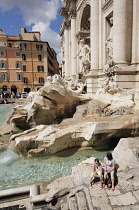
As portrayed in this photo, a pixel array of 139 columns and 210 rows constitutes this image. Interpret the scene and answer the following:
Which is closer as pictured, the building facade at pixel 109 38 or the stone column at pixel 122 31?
the stone column at pixel 122 31

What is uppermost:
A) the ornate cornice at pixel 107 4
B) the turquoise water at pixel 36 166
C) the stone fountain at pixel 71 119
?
the ornate cornice at pixel 107 4

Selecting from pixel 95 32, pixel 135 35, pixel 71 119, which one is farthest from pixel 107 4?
pixel 71 119

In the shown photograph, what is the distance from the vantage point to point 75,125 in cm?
500

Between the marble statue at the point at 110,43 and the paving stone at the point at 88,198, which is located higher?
the marble statue at the point at 110,43

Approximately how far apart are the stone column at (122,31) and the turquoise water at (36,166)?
19.7 ft

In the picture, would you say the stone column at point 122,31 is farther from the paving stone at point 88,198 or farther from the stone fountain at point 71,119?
the paving stone at point 88,198

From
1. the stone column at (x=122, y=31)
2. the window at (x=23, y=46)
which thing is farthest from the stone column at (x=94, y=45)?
the window at (x=23, y=46)

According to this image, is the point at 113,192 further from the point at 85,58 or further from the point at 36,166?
the point at 85,58

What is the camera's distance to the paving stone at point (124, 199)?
229 cm

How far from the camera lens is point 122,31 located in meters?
8.34

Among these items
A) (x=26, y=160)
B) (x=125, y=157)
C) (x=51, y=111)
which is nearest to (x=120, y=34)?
(x=51, y=111)

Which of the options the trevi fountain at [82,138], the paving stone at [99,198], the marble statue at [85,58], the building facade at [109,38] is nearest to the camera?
the paving stone at [99,198]

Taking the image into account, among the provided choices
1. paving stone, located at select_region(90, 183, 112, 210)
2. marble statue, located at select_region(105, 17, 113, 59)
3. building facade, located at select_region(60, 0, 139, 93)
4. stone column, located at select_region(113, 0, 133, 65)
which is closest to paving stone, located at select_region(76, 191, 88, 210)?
paving stone, located at select_region(90, 183, 112, 210)

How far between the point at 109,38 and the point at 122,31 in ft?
5.11
